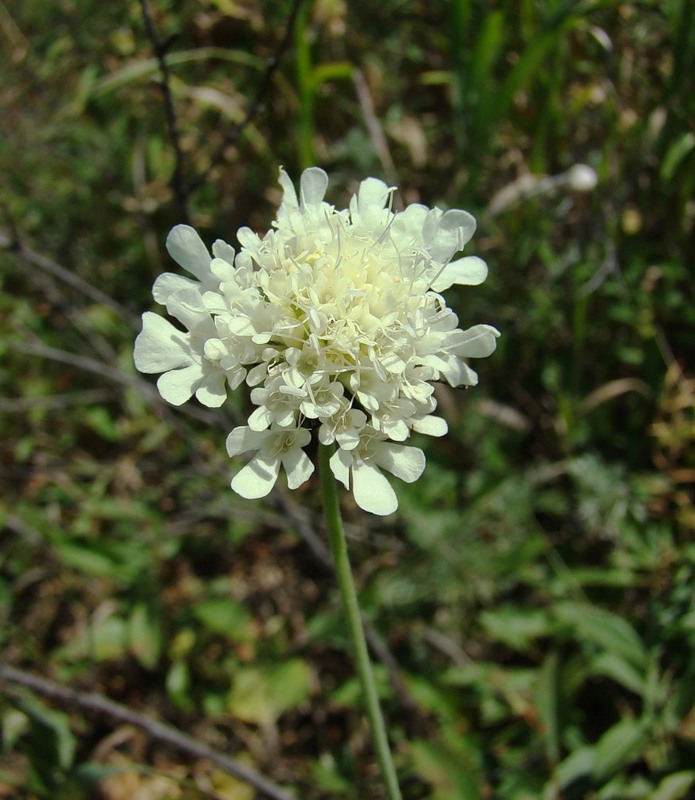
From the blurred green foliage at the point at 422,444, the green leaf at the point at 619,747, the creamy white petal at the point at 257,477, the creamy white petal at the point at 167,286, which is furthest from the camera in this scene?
the blurred green foliage at the point at 422,444

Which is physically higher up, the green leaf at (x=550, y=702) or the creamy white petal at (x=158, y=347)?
the creamy white petal at (x=158, y=347)

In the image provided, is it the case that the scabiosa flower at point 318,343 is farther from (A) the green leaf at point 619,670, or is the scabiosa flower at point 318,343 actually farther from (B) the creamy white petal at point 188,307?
(A) the green leaf at point 619,670

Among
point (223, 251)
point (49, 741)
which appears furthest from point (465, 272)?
point (49, 741)

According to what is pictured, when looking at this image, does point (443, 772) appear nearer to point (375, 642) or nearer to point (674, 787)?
point (375, 642)

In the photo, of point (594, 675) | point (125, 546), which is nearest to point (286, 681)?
point (125, 546)

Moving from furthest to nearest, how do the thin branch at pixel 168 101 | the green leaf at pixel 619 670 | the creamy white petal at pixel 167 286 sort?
the green leaf at pixel 619 670
the thin branch at pixel 168 101
the creamy white petal at pixel 167 286

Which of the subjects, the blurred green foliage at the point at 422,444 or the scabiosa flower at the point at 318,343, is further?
the blurred green foliage at the point at 422,444

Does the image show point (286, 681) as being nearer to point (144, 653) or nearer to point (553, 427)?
point (144, 653)

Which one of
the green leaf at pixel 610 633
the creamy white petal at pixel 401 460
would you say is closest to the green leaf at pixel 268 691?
the green leaf at pixel 610 633
